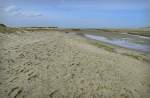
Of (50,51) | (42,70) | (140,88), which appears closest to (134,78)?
(140,88)

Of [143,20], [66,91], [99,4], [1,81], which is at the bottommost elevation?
[66,91]

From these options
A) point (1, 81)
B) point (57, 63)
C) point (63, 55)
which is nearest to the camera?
point (1, 81)

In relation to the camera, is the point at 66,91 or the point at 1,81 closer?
the point at 1,81

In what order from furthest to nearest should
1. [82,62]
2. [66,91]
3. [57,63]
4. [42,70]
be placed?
[82,62], [57,63], [42,70], [66,91]

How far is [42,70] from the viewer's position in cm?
221

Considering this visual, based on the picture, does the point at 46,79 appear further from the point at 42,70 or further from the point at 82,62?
the point at 82,62

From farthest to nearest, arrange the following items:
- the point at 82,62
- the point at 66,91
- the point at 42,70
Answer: the point at 82,62 → the point at 42,70 → the point at 66,91

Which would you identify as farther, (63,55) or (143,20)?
(63,55)

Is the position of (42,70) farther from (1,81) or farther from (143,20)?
(143,20)

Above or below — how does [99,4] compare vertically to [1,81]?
above

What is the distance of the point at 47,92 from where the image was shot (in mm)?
2008

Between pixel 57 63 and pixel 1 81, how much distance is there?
27.5 inches

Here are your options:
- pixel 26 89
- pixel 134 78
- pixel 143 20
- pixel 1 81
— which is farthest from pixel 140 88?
pixel 1 81

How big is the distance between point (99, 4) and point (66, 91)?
0.87 m
